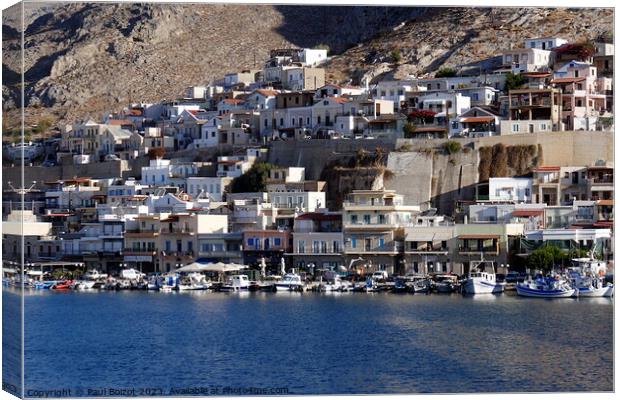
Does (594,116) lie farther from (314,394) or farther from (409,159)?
(314,394)

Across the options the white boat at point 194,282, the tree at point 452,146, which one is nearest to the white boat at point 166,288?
the white boat at point 194,282

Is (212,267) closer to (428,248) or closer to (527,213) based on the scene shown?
(428,248)

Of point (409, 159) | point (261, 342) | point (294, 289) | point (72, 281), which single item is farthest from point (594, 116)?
point (261, 342)

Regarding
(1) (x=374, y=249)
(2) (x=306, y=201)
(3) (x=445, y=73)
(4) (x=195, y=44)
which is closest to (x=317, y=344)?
(1) (x=374, y=249)

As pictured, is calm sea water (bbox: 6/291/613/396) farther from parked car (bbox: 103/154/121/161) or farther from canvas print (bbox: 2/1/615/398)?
parked car (bbox: 103/154/121/161)

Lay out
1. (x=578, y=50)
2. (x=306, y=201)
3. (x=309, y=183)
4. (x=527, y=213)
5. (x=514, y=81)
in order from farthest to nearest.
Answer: (x=578, y=50) → (x=514, y=81) → (x=309, y=183) → (x=306, y=201) → (x=527, y=213)

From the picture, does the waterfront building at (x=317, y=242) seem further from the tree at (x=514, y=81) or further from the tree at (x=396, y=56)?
the tree at (x=396, y=56)
